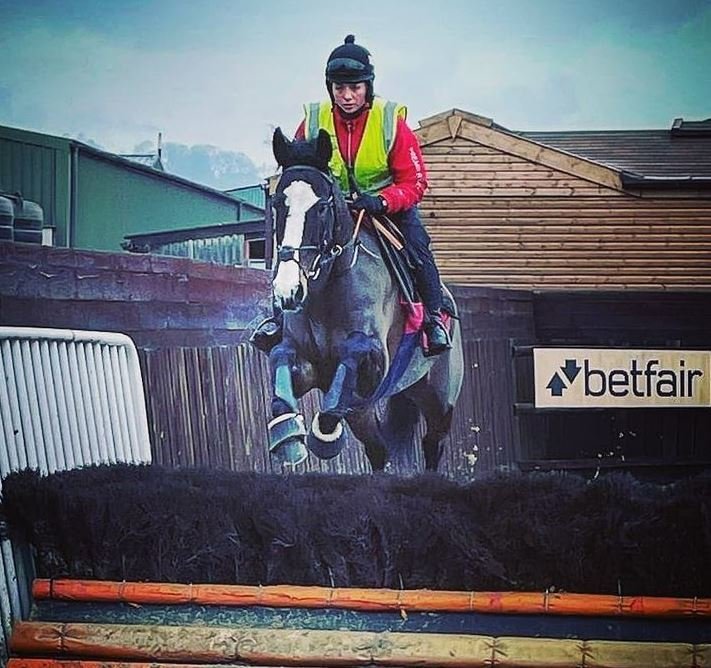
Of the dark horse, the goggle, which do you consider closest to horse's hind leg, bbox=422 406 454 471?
the dark horse

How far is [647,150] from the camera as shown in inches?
146

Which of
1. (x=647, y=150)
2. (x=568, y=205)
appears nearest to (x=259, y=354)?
(x=568, y=205)

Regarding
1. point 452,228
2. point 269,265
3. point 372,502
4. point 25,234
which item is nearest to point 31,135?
point 25,234

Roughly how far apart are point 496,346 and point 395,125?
839 millimetres

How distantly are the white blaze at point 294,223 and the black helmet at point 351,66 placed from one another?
374 mm

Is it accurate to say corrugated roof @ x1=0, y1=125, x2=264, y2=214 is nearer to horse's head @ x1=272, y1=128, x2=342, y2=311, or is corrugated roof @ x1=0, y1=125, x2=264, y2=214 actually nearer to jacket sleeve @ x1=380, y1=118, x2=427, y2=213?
horse's head @ x1=272, y1=128, x2=342, y2=311

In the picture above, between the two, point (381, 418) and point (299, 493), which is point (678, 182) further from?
point (299, 493)

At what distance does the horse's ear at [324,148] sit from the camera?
3682 mm

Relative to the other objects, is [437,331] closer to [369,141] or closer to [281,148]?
[369,141]

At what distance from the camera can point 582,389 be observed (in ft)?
12.2

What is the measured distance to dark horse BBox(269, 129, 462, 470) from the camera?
12.1 feet

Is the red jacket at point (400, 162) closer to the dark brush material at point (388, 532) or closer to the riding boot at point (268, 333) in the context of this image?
the riding boot at point (268, 333)

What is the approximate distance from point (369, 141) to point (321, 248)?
408 mm

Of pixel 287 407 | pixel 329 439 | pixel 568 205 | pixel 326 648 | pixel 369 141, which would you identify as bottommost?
pixel 326 648
